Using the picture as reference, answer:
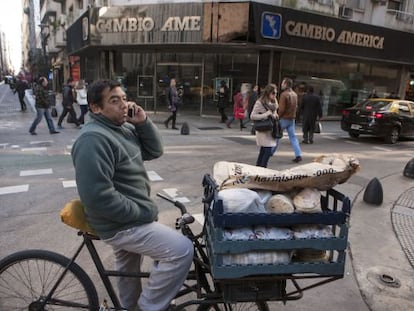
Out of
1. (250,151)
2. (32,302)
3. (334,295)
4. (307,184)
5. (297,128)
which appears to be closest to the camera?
(307,184)

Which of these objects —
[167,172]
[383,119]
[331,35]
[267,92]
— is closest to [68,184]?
[167,172]

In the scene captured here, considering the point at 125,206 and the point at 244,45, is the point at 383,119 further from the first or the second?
the point at 125,206

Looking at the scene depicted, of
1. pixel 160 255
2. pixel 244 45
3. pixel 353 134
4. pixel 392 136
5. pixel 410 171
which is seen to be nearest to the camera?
pixel 160 255

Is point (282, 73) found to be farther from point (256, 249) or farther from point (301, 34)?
point (256, 249)

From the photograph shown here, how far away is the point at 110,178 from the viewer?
219 cm

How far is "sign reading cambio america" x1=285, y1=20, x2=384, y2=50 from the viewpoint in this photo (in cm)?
1601

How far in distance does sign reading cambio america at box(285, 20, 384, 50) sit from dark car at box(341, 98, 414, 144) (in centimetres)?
457

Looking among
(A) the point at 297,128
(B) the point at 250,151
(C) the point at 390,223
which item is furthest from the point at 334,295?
(A) the point at 297,128

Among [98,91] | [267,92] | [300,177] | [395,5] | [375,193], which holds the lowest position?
[375,193]

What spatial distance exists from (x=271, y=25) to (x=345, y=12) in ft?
18.2

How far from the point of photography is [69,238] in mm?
4539

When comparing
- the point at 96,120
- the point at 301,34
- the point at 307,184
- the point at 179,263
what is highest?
the point at 301,34

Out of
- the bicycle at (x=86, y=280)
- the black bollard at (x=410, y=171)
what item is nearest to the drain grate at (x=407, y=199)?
the black bollard at (x=410, y=171)

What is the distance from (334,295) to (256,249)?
6.16 feet
